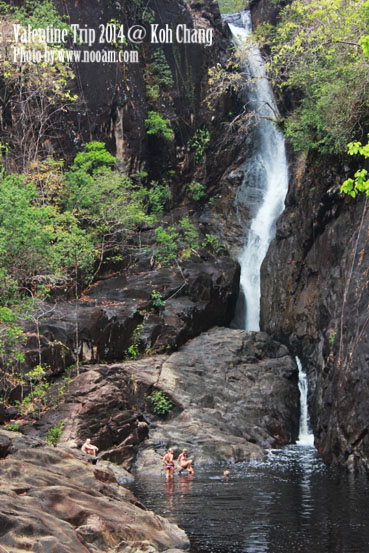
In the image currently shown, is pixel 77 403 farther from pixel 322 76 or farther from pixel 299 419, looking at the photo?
pixel 322 76

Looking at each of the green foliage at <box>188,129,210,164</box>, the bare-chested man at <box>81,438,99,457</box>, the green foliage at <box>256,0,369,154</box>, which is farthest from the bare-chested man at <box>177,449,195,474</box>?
the green foliage at <box>188,129,210,164</box>

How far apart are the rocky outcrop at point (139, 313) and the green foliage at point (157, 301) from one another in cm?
11

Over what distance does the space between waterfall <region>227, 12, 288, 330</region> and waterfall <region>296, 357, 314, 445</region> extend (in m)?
4.94

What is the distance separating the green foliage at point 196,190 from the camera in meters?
35.2

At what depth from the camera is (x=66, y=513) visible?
8.21 meters

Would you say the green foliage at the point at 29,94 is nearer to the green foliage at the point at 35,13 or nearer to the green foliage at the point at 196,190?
the green foliage at the point at 35,13

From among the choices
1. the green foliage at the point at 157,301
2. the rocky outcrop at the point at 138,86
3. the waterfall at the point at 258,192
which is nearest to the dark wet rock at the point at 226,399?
the green foliage at the point at 157,301

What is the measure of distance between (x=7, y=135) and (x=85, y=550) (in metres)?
24.9

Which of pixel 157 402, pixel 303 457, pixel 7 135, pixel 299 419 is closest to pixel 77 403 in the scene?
pixel 157 402

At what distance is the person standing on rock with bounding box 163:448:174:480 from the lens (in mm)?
18036

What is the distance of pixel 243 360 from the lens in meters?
25.8

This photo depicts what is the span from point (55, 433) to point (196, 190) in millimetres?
20115

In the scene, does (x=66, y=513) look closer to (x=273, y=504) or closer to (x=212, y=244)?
(x=273, y=504)

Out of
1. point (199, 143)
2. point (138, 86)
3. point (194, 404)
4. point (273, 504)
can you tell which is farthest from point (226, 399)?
point (138, 86)
